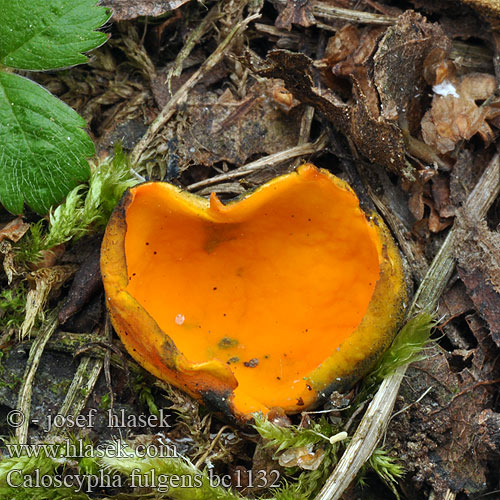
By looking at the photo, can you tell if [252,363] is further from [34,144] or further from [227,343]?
[34,144]

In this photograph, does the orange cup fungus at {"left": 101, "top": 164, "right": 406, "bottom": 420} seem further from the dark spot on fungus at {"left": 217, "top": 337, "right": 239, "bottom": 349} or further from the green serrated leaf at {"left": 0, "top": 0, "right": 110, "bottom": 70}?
the green serrated leaf at {"left": 0, "top": 0, "right": 110, "bottom": 70}

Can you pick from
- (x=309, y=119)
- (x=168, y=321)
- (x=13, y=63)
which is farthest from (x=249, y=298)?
(x=13, y=63)

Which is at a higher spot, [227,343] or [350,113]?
[350,113]

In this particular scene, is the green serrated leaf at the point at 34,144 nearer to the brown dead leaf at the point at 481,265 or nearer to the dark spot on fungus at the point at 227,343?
the dark spot on fungus at the point at 227,343

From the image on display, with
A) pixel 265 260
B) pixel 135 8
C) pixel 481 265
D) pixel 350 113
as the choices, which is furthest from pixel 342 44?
pixel 481 265

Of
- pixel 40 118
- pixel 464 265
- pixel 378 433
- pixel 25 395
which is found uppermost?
pixel 40 118

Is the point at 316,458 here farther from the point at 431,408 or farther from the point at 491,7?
the point at 491,7
